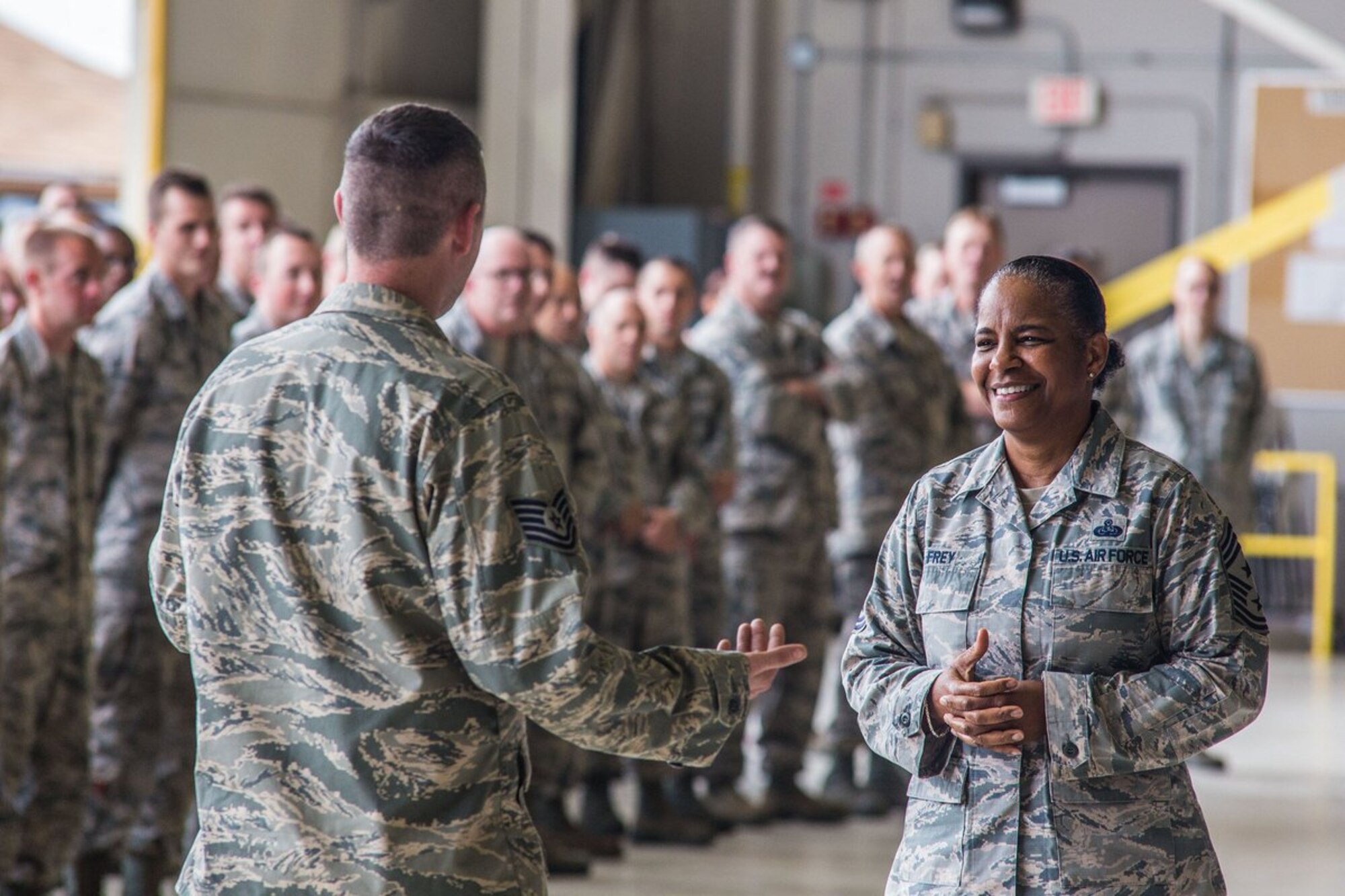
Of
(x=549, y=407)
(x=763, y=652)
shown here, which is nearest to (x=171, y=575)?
(x=763, y=652)

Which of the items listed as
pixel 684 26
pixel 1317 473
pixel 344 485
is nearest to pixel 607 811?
pixel 344 485

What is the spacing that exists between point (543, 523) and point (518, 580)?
0.07 meters

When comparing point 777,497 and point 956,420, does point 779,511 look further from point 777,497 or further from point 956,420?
point 956,420

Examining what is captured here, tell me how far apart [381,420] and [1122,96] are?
9.11 m

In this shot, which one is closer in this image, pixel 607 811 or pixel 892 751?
pixel 892 751

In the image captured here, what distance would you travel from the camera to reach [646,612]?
5156 mm

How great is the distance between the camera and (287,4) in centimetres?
821

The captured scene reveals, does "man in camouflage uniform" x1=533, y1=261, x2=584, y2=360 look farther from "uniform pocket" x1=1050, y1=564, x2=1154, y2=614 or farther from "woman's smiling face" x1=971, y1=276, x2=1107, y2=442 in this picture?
"uniform pocket" x1=1050, y1=564, x2=1154, y2=614

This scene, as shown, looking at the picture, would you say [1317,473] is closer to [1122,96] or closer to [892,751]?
[1122,96]

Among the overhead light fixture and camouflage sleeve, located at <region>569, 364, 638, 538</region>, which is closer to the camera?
camouflage sleeve, located at <region>569, 364, 638, 538</region>

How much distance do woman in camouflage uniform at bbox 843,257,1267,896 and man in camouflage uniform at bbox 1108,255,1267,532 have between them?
486 cm

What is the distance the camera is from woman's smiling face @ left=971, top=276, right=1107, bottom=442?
2.09m

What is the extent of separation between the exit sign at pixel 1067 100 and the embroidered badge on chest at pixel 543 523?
8898 millimetres

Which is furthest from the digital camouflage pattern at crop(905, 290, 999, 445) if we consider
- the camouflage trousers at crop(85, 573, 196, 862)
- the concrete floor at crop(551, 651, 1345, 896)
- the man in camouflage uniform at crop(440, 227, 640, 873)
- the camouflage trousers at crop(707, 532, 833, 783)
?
the camouflage trousers at crop(85, 573, 196, 862)
